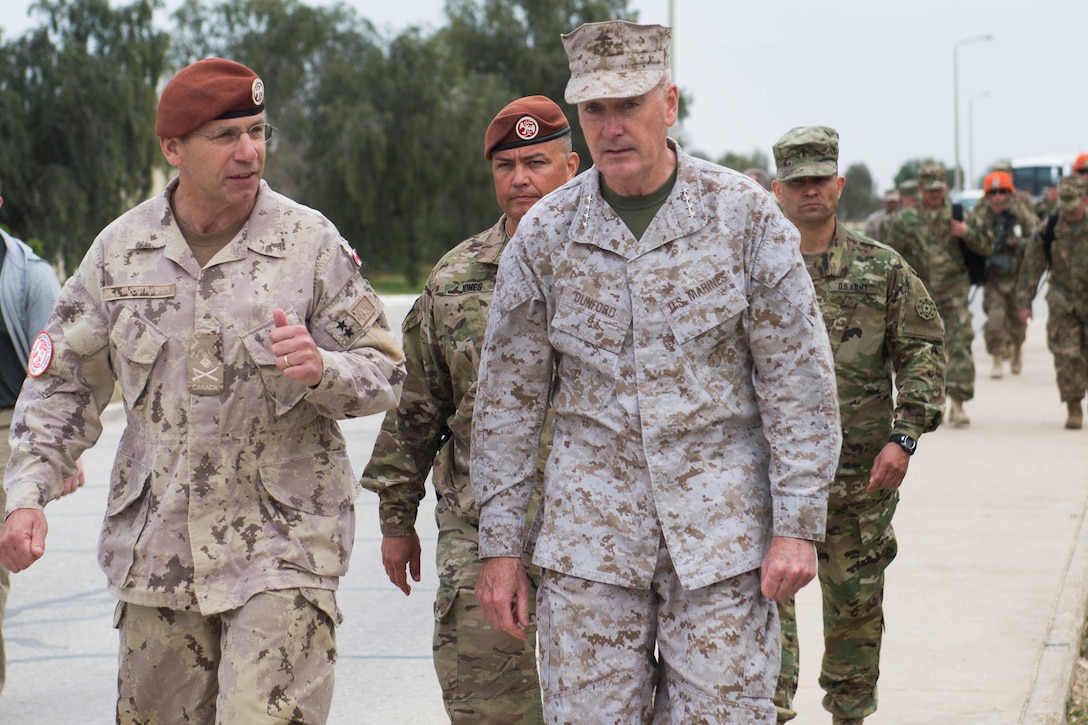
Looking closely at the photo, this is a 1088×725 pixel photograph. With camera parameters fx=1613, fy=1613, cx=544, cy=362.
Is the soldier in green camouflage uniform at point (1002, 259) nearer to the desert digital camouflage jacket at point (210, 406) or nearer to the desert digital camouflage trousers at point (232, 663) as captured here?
the desert digital camouflage jacket at point (210, 406)

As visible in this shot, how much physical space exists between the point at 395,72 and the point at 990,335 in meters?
43.1

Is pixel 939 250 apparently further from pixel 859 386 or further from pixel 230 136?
pixel 230 136

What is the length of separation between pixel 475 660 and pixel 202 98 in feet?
5.92

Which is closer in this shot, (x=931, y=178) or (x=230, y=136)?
(x=230, y=136)

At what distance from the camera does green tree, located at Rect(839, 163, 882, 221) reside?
349 ft

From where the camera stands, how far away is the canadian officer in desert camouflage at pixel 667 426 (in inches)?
144

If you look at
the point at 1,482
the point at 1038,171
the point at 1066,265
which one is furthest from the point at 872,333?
the point at 1038,171

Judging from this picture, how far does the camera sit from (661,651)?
3775 millimetres

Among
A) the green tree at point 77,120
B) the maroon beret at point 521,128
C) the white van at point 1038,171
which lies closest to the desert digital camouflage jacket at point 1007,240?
the maroon beret at point 521,128

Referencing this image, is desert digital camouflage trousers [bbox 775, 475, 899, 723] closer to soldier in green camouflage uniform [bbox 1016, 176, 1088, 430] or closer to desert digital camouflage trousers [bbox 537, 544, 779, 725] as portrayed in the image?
desert digital camouflage trousers [bbox 537, 544, 779, 725]

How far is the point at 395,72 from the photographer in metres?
58.1

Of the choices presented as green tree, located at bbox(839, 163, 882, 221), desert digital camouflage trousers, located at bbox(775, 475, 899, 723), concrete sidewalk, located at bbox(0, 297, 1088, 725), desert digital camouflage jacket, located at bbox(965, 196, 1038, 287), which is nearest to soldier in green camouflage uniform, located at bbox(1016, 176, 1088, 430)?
concrete sidewalk, located at bbox(0, 297, 1088, 725)

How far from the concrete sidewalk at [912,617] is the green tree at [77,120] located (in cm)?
2797

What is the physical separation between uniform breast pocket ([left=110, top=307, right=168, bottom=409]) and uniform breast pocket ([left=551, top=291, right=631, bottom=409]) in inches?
39.6
